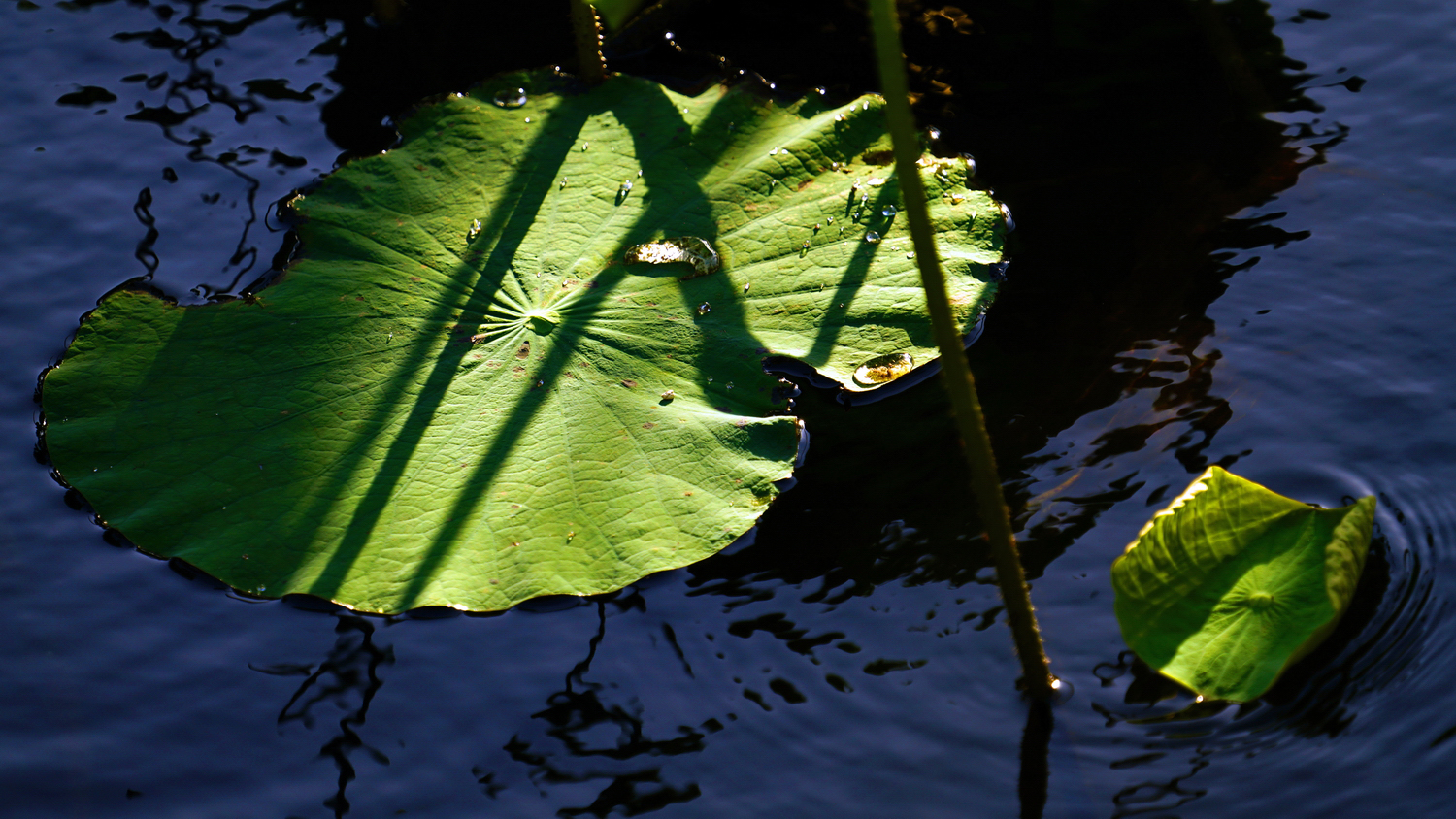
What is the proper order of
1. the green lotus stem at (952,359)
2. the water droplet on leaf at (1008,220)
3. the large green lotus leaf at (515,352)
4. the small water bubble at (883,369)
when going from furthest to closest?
the water droplet on leaf at (1008,220)
the small water bubble at (883,369)
the large green lotus leaf at (515,352)
the green lotus stem at (952,359)

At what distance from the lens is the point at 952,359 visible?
1276 millimetres

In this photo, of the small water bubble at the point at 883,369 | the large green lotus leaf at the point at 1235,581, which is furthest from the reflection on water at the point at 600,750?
the small water bubble at the point at 883,369

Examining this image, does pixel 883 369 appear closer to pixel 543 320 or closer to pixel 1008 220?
pixel 1008 220

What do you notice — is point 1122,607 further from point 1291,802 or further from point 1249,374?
point 1249,374

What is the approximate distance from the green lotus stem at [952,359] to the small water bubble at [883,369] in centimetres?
67

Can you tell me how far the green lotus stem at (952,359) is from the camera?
113 cm

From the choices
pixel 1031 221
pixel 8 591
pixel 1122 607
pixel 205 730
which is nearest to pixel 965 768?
pixel 1122 607

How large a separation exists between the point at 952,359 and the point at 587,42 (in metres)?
1.76

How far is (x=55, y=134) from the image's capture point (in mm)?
2688

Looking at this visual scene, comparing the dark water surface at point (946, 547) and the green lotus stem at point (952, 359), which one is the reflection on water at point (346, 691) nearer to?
the dark water surface at point (946, 547)

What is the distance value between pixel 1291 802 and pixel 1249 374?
86 cm

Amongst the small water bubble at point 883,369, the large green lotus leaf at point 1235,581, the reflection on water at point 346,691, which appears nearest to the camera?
the large green lotus leaf at point 1235,581

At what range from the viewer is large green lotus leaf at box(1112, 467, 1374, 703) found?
1.45 m

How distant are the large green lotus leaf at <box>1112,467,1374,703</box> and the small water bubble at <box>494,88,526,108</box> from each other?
186cm
